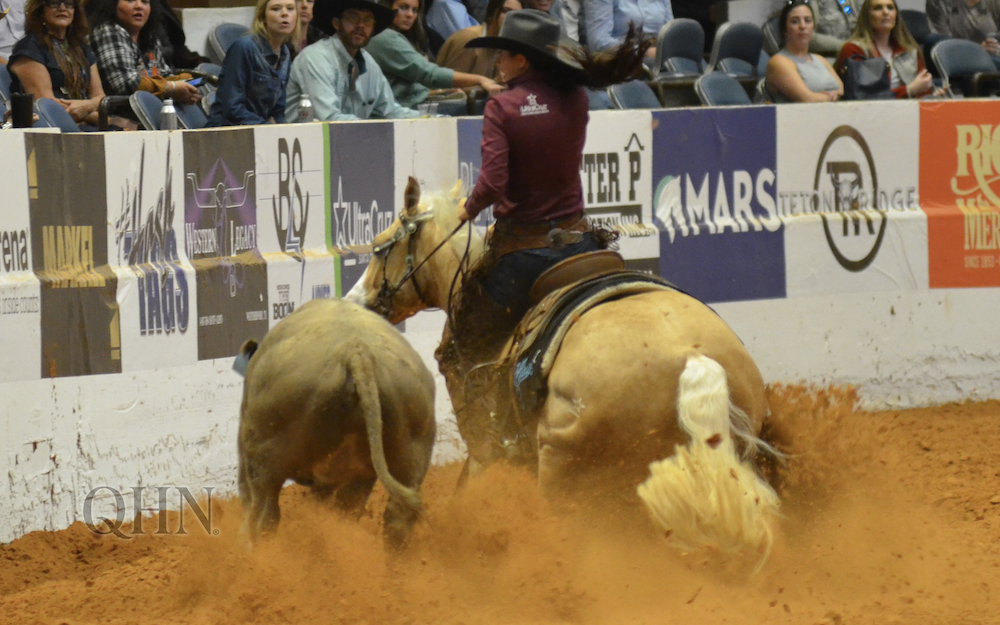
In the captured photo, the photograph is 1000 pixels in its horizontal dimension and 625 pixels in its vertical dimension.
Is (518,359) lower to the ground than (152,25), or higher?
lower

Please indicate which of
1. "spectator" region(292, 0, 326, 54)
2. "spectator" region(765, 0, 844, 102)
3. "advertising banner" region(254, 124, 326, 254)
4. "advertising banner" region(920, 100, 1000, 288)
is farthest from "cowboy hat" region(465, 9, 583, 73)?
"spectator" region(765, 0, 844, 102)

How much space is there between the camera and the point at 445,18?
1145 cm

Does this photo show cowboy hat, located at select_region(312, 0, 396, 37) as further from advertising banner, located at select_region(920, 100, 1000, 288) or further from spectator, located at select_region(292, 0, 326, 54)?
advertising banner, located at select_region(920, 100, 1000, 288)

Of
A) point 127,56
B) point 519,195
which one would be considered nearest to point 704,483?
point 519,195

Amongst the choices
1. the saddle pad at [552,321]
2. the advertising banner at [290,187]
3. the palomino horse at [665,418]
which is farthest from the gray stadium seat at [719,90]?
the palomino horse at [665,418]

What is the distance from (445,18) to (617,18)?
6.14ft

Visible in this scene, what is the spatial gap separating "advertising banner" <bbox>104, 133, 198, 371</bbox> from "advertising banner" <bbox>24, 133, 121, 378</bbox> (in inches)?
2.6

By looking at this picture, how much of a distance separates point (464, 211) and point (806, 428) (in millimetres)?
1804

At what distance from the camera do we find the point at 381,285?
6348 millimetres

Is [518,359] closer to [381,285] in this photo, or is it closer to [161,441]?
[381,285]

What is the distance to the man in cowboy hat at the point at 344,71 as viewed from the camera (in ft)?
28.1

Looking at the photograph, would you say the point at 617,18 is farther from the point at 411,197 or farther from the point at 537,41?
the point at 537,41

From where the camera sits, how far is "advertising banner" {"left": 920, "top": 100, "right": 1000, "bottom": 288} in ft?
33.5

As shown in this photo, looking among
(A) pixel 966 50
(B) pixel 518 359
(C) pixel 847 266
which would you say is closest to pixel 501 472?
(B) pixel 518 359
